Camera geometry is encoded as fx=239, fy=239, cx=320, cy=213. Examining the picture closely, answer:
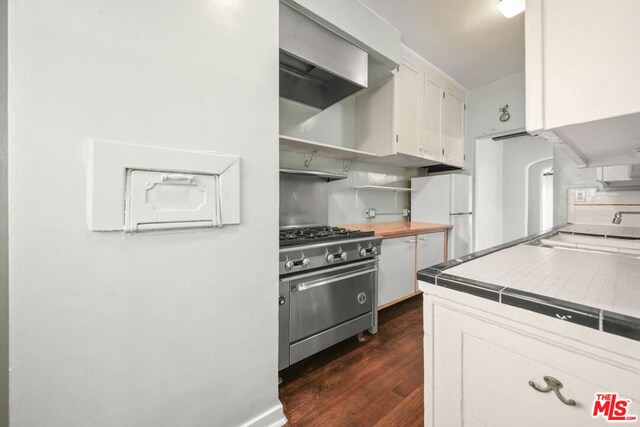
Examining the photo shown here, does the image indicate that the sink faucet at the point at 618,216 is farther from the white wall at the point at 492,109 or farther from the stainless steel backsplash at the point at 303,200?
the stainless steel backsplash at the point at 303,200

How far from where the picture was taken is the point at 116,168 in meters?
0.78

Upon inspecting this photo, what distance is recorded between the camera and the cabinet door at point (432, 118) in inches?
106

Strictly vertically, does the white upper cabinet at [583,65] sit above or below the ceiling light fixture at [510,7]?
below

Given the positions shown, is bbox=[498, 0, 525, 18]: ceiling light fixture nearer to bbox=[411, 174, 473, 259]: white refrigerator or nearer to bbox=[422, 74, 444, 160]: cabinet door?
bbox=[422, 74, 444, 160]: cabinet door

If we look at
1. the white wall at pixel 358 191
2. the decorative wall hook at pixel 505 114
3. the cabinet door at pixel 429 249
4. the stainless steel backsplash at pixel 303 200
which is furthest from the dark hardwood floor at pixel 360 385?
the decorative wall hook at pixel 505 114

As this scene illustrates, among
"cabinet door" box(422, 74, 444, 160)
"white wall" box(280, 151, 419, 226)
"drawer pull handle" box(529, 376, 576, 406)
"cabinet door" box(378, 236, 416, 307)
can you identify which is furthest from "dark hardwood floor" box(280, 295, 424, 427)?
"cabinet door" box(422, 74, 444, 160)

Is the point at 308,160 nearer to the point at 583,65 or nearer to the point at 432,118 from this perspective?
the point at 432,118

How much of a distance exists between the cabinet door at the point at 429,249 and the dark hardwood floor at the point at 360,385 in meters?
0.75

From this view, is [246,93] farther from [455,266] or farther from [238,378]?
[238,378]

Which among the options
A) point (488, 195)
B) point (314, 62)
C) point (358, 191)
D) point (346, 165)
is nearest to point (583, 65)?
point (314, 62)

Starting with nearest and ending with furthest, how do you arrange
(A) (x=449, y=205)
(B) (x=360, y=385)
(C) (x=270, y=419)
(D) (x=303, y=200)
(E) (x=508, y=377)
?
(E) (x=508, y=377) → (C) (x=270, y=419) → (B) (x=360, y=385) → (D) (x=303, y=200) → (A) (x=449, y=205)

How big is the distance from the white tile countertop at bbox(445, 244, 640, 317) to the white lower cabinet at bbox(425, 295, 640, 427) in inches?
4.1

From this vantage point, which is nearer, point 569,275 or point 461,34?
point 569,275

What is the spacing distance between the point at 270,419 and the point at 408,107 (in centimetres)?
273
